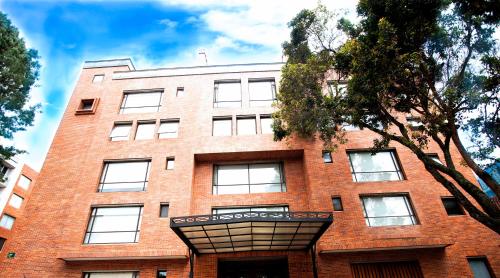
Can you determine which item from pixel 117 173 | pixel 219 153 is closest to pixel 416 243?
pixel 219 153

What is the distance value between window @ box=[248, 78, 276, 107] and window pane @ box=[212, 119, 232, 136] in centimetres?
200

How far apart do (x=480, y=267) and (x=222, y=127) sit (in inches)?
540

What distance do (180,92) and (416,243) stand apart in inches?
588

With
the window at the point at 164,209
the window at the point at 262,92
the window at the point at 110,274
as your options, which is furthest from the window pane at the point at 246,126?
the window at the point at 110,274

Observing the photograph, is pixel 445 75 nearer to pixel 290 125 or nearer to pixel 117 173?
pixel 290 125

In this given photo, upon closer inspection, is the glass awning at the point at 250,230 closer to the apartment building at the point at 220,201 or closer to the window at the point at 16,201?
the apartment building at the point at 220,201

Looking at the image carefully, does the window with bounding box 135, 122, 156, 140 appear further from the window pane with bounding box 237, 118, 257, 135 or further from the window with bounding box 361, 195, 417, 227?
the window with bounding box 361, 195, 417, 227

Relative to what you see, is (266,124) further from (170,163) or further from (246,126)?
(170,163)

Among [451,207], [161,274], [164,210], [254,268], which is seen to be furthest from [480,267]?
[164,210]

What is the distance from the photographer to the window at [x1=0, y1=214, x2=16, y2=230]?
29.8 meters

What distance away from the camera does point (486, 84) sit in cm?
909

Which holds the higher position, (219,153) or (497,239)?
(219,153)

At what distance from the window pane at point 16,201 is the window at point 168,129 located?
2590cm

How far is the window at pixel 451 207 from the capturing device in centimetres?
1356
